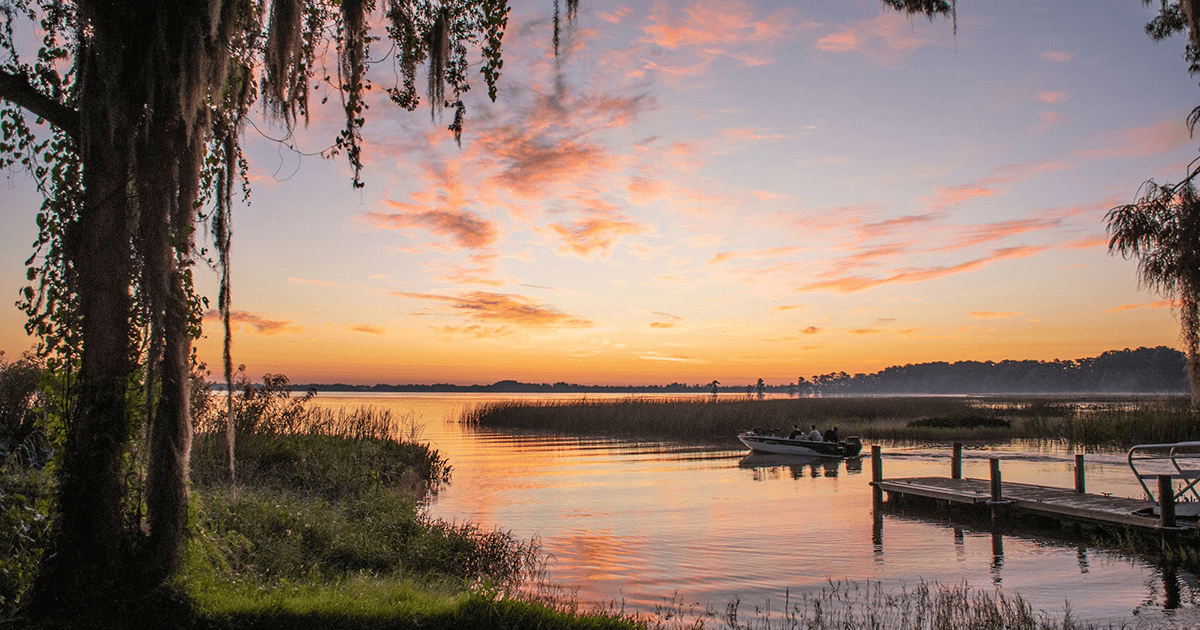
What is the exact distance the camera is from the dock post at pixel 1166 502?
12938 millimetres

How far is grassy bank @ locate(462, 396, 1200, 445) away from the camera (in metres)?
33.8

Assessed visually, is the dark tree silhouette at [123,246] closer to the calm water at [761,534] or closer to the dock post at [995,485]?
the calm water at [761,534]

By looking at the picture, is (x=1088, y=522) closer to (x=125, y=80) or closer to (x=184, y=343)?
(x=184, y=343)

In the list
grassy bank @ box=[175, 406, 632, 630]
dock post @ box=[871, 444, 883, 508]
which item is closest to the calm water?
dock post @ box=[871, 444, 883, 508]

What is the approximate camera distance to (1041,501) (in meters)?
16.4

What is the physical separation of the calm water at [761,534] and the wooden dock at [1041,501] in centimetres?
74

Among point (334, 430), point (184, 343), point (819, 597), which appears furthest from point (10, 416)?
point (819, 597)

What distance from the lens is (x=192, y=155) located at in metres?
6.70

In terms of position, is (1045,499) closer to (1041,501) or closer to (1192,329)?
(1041,501)

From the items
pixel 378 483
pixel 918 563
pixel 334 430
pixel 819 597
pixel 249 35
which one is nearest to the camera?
pixel 249 35

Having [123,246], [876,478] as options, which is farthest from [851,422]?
[123,246]

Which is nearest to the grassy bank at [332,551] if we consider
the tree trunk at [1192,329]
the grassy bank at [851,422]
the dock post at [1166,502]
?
the tree trunk at [1192,329]

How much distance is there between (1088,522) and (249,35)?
17114mm

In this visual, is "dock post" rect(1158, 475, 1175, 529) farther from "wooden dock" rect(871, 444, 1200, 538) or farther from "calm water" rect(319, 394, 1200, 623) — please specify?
"calm water" rect(319, 394, 1200, 623)
